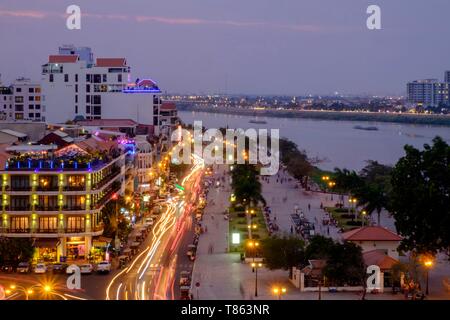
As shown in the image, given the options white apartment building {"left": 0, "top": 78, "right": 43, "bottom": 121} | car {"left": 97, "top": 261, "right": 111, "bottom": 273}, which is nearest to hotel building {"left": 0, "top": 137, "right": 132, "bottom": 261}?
car {"left": 97, "top": 261, "right": 111, "bottom": 273}

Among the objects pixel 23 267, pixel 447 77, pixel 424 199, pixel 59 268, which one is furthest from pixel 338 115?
pixel 23 267

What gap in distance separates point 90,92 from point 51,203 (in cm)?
2430

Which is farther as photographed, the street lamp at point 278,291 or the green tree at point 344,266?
the green tree at point 344,266

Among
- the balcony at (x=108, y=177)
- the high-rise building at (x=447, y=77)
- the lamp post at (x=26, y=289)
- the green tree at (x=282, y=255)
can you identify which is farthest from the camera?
the high-rise building at (x=447, y=77)

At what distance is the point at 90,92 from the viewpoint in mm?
40781

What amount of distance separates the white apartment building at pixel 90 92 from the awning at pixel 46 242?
23.6 meters

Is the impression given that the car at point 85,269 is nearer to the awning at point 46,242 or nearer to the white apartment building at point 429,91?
the awning at point 46,242

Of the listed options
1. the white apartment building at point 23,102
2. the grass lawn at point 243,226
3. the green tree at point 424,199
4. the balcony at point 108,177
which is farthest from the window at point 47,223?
the white apartment building at point 23,102

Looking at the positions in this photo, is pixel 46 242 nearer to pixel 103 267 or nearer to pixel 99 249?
pixel 99 249

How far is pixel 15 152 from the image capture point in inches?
772


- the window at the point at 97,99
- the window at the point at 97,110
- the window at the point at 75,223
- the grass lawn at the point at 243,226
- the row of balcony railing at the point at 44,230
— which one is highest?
the window at the point at 97,99

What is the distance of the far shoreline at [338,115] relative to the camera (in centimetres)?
11681
